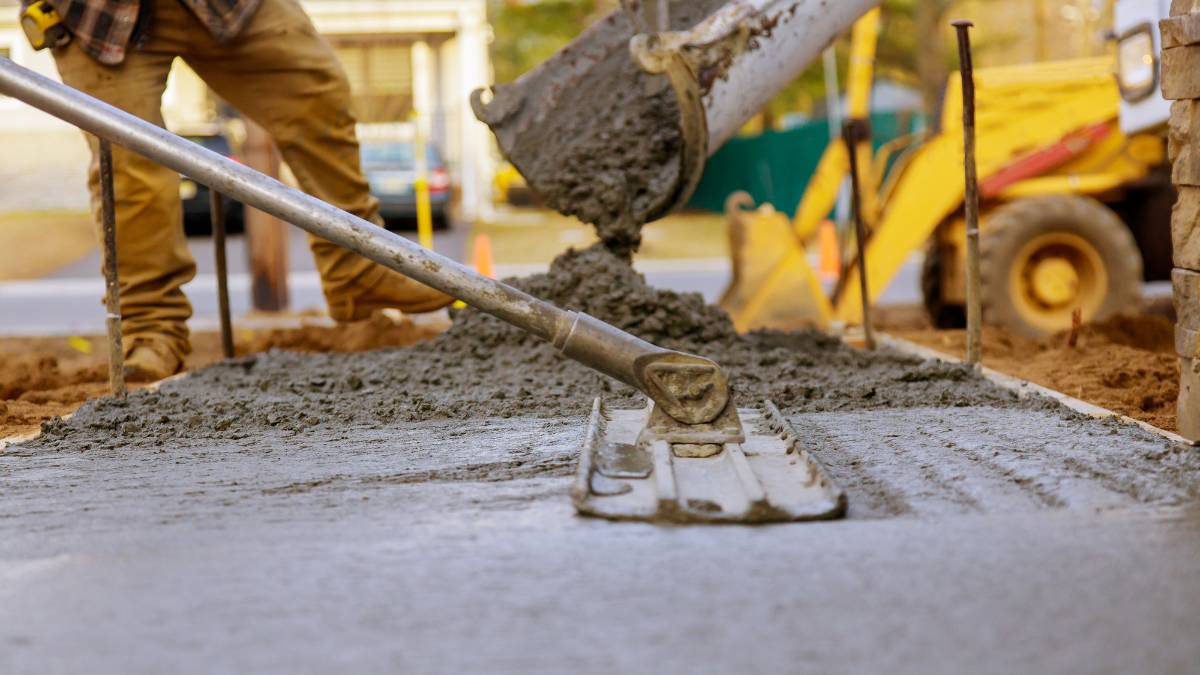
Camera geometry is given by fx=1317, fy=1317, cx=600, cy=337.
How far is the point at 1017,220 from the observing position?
268 inches

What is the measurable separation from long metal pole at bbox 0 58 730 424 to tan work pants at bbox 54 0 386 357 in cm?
131

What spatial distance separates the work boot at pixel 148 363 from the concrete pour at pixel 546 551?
0.84 metres

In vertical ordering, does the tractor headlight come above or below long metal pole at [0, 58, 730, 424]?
above

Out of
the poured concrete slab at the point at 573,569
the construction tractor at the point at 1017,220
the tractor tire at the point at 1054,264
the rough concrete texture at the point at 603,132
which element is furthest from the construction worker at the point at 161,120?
the tractor tire at the point at 1054,264

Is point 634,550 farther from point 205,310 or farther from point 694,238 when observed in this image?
point 694,238

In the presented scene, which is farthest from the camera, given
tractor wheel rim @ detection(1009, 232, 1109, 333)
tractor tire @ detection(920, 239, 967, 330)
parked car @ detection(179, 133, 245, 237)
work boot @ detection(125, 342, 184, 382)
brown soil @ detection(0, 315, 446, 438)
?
parked car @ detection(179, 133, 245, 237)

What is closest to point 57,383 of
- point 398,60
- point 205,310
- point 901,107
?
point 205,310

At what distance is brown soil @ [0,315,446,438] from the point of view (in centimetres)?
412

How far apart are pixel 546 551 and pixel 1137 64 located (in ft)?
14.4

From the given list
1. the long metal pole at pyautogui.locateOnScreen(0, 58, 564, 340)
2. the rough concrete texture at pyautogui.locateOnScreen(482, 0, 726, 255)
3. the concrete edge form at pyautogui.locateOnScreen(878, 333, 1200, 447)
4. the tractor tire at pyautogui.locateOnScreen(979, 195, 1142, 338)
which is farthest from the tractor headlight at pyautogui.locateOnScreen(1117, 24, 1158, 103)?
the long metal pole at pyautogui.locateOnScreen(0, 58, 564, 340)

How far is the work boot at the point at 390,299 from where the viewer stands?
197 inches

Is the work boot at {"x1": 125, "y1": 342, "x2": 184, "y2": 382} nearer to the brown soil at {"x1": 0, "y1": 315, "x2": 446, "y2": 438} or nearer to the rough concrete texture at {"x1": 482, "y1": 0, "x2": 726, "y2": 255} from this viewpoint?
the brown soil at {"x1": 0, "y1": 315, "x2": 446, "y2": 438}

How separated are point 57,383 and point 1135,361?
378 centimetres

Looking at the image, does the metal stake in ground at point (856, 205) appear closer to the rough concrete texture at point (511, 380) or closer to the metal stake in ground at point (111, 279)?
the rough concrete texture at point (511, 380)
